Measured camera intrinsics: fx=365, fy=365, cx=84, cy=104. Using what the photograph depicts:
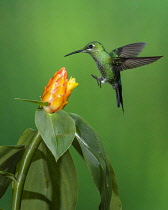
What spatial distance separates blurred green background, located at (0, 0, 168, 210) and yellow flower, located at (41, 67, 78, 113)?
704 mm

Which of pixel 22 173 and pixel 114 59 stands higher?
pixel 114 59

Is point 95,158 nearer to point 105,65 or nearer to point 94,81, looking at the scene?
point 105,65

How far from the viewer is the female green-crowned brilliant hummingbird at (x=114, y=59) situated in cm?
124

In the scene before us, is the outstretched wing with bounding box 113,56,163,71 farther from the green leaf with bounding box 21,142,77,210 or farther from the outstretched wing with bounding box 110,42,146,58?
the green leaf with bounding box 21,142,77,210

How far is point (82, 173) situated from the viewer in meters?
1.51

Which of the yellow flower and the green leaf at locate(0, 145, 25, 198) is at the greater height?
the yellow flower

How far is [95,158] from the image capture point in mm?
688

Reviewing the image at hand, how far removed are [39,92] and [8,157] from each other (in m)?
0.74

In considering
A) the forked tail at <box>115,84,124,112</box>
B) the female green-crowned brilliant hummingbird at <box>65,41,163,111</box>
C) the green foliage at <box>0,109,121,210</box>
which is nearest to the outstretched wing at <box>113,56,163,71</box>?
the female green-crowned brilliant hummingbird at <box>65,41,163,111</box>

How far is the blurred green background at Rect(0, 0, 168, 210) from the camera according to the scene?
1.38 m

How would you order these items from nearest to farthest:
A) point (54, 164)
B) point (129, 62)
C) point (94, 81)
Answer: point (54, 164), point (129, 62), point (94, 81)

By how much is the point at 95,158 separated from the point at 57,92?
14 cm

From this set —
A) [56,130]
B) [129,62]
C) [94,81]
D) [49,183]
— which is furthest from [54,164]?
[94,81]

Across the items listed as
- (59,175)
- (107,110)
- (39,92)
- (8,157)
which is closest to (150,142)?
(107,110)
